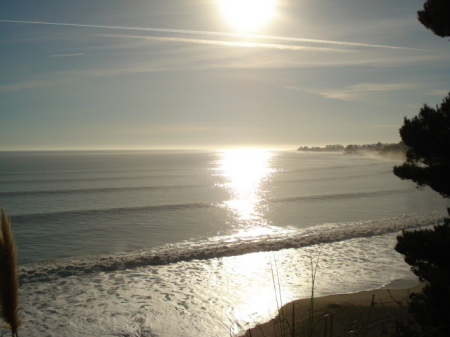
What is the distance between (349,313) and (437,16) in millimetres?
5884

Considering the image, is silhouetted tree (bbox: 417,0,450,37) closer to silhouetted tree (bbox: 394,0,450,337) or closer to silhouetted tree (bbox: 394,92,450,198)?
silhouetted tree (bbox: 394,0,450,337)

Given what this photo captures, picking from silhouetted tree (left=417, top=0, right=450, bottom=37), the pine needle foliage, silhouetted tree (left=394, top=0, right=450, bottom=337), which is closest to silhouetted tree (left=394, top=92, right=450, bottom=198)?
silhouetted tree (left=394, top=0, right=450, bottom=337)

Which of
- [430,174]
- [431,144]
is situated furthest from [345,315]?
[431,144]

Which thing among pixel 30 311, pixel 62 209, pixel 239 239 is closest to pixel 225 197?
pixel 62 209

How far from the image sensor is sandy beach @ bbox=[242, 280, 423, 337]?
6.31 meters

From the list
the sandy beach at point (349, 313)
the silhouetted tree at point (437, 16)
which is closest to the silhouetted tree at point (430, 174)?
the silhouetted tree at point (437, 16)

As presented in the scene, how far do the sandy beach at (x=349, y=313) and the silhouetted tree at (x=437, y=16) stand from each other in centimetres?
488

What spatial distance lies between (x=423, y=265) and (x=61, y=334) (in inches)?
271

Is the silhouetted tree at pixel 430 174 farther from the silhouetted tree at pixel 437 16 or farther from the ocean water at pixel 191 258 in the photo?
the ocean water at pixel 191 258

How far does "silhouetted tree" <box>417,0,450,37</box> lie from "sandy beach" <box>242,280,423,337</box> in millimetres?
4876

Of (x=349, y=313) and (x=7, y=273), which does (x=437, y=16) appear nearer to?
(x=349, y=313)

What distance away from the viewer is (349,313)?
7262 mm

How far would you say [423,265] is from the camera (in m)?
5.91

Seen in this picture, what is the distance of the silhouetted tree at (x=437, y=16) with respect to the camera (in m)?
6.09
